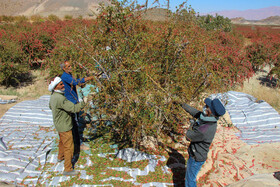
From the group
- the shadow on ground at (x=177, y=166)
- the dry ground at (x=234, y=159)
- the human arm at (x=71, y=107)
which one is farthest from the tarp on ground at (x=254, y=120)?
the human arm at (x=71, y=107)

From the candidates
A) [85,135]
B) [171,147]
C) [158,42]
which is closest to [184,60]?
[158,42]

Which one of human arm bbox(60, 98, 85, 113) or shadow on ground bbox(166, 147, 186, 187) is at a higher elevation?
human arm bbox(60, 98, 85, 113)

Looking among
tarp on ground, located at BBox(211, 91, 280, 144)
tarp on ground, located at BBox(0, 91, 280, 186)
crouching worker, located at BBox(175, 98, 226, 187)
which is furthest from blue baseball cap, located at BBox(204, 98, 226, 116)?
tarp on ground, located at BBox(211, 91, 280, 144)

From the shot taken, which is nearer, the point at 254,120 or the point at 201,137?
the point at 201,137

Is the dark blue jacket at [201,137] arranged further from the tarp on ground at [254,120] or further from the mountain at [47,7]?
the mountain at [47,7]

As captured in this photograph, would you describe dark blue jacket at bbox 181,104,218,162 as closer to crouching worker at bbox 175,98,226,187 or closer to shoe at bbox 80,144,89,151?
crouching worker at bbox 175,98,226,187

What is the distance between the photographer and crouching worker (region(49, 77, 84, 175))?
2951mm

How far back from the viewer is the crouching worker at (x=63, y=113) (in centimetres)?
295

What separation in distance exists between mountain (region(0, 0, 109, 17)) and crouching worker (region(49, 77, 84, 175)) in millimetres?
46956

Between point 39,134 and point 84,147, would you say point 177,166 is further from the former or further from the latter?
point 39,134

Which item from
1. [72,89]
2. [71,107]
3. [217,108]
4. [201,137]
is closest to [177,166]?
[201,137]

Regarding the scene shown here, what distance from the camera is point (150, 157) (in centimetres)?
376

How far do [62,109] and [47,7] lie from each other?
191 ft

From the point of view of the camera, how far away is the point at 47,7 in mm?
52250
